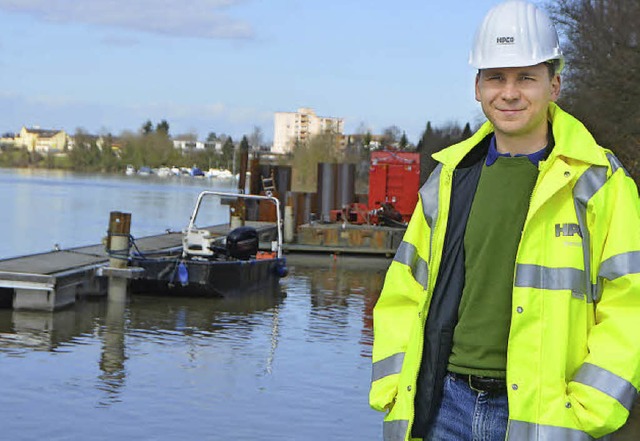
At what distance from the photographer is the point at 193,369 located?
1298 cm

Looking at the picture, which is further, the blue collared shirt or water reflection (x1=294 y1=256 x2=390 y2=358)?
water reflection (x1=294 y1=256 x2=390 y2=358)

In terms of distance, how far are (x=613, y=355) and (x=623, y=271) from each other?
0.22m

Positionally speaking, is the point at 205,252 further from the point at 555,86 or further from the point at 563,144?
the point at 563,144

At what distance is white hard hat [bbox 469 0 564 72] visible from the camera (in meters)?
3.52

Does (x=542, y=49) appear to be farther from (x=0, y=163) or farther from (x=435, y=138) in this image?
(x=0, y=163)

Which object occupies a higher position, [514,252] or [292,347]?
[514,252]

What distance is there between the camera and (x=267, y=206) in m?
39.3

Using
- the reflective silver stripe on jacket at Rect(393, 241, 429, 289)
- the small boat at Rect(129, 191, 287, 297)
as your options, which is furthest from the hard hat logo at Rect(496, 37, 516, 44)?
the small boat at Rect(129, 191, 287, 297)

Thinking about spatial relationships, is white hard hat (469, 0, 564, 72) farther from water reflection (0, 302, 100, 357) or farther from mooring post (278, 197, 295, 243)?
mooring post (278, 197, 295, 243)

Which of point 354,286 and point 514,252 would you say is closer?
point 514,252

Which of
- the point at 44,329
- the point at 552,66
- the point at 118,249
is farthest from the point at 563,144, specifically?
the point at 118,249

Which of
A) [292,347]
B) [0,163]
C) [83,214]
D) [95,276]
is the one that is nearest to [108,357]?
[292,347]

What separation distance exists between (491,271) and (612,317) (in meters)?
0.36

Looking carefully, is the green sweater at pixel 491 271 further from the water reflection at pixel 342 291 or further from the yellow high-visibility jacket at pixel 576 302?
the water reflection at pixel 342 291
